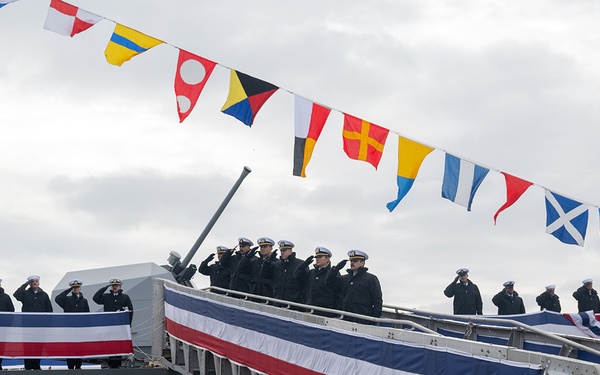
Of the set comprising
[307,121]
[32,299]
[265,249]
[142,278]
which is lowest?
[32,299]

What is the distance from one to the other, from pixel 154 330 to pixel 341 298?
526 cm

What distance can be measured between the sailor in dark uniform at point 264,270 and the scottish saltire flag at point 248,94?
1.90 meters

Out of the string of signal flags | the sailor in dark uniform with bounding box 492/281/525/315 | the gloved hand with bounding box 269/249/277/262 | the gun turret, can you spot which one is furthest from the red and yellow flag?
the gun turret

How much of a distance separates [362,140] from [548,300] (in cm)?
684

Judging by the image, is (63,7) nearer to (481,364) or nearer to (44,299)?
(44,299)

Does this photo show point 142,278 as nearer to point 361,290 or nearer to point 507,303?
point 507,303

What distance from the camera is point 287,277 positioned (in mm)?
14188

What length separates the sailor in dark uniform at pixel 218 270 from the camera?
16625mm

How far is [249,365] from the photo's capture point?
12.9 m

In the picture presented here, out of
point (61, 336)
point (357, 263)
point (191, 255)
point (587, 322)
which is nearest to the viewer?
point (357, 263)

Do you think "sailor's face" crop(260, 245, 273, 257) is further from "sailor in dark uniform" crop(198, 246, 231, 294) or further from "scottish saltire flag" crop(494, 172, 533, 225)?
"scottish saltire flag" crop(494, 172, 533, 225)

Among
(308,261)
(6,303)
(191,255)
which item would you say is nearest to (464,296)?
(308,261)

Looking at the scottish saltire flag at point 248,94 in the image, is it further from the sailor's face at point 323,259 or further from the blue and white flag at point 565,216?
the blue and white flag at point 565,216

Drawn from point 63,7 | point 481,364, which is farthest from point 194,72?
point 481,364
